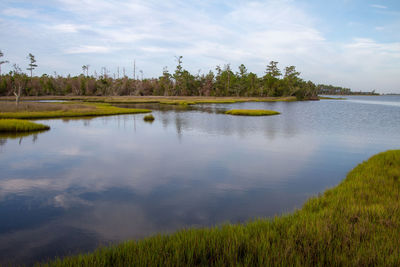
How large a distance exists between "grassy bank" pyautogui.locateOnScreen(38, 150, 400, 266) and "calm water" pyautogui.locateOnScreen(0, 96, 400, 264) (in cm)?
218

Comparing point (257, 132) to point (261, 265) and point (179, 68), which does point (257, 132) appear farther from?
point (179, 68)

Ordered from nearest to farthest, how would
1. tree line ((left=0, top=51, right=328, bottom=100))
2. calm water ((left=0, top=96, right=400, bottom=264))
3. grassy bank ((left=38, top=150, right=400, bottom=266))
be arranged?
1. grassy bank ((left=38, top=150, right=400, bottom=266))
2. calm water ((left=0, top=96, right=400, bottom=264))
3. tree line ((left=0, top=51, right=328, bottom=100))

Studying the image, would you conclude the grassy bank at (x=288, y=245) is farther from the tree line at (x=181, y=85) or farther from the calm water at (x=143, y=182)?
the tree line at (x=181, y=85)

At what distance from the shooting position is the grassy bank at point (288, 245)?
5262mm

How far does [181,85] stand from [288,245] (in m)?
124

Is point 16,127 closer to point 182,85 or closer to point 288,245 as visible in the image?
point 288,245

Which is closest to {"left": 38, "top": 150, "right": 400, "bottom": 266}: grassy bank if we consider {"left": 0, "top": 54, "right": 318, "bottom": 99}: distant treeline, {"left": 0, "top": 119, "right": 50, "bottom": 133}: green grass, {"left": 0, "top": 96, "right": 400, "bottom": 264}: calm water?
{"left": 0, "top": 96, "right": 400, "bottom": 264}: calm water

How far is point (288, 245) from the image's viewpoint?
582cm

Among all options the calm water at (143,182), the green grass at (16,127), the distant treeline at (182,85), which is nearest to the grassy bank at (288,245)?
the calm water at (143,182)

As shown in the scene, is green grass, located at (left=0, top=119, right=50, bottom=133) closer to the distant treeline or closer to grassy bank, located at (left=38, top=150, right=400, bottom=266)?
grassy bank, located at (left=38, top=150, right=400, bottom=266)

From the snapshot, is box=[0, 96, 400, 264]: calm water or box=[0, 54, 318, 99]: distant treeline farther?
box=[0, 54, 318, 99]: distant treeline

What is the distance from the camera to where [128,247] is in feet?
20.1

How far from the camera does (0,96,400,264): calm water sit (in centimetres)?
859

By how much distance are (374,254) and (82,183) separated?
12.3 metres
